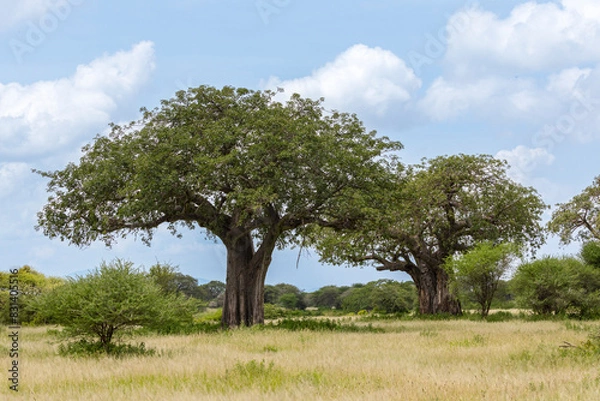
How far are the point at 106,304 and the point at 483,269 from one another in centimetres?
2354

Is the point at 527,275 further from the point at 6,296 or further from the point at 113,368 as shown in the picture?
the point at 6,296

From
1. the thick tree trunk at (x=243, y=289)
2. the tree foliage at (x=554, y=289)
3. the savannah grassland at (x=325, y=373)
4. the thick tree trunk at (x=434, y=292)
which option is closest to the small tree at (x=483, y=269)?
the tree foliage at (x=554, y=289)

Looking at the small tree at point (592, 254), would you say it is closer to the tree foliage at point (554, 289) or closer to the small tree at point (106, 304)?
the tree foliage at point (554, 289)

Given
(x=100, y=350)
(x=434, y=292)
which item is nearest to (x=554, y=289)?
(x=434, y=292)

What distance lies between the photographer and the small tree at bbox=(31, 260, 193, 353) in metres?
15.5

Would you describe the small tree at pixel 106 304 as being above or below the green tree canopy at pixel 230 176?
below

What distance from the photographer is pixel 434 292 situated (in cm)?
4312

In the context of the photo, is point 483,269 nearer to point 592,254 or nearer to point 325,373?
point 592,254

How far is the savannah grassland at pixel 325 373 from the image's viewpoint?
30.9ft

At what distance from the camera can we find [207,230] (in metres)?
30.2

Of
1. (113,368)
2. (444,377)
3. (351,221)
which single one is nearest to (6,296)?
(351,221)

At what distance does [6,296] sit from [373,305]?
33169 millimetres

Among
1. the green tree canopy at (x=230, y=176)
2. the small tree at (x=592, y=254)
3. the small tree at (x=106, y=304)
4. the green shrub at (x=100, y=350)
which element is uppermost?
the green tree canopy at (x=230, y=176)

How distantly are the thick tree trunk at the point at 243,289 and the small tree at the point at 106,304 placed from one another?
456 inches
